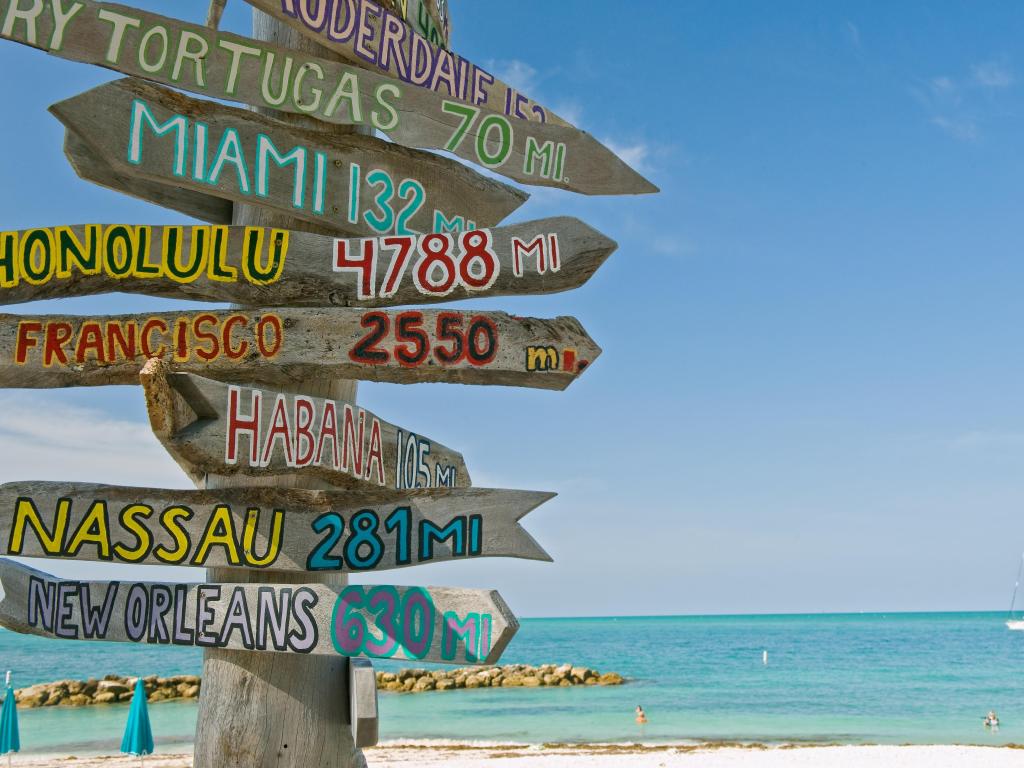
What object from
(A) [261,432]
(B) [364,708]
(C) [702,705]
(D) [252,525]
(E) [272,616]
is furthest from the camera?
(C) [702,705]

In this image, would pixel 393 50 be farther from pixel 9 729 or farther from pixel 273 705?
pixel 9 729

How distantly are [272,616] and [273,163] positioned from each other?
2.19m

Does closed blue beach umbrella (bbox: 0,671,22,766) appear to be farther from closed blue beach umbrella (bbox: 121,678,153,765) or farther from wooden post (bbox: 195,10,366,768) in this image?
wooden post (bbox: 195,10,366,768)

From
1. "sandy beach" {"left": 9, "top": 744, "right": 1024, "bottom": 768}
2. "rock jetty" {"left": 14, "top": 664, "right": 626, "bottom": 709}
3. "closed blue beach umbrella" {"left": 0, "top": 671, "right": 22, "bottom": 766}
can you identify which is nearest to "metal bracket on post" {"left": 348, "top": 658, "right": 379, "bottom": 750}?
"closed blue beach umbrella" {"left": 0, "top": 671, "right": 22, "bottom": 766}

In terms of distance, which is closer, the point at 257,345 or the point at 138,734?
the point at 257,345

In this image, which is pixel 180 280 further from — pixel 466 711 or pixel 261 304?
pixel 466 711

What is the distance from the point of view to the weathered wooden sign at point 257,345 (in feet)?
13.7

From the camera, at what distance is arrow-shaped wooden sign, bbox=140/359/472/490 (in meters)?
3.60

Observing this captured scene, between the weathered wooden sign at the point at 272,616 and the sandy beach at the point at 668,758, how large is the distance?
14.1 metres

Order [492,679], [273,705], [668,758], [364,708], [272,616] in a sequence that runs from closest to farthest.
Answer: [272,616] → [364,708] → [273,705] → [668,758] → [492,679]

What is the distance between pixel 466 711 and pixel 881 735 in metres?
12.8

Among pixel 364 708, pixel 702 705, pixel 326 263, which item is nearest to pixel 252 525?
pixel 364 708

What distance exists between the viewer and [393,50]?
507 centimetres

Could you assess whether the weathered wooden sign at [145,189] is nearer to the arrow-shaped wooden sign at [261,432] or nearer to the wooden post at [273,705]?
the wooden post at [273,705]
